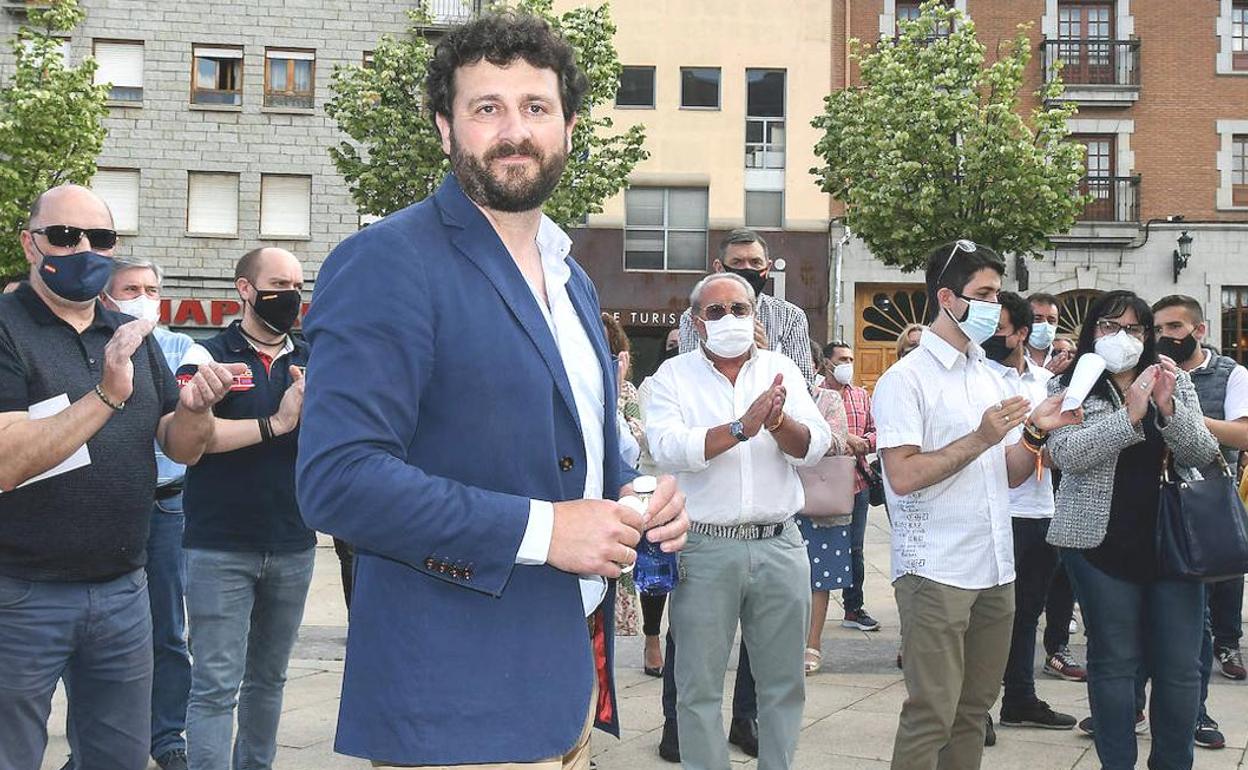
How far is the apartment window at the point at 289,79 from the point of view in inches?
1078

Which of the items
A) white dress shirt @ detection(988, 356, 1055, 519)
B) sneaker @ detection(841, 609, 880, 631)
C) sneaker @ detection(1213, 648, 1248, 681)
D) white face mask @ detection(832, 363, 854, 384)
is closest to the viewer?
white dress shirt @ detection(988, 356, 1055, 519)

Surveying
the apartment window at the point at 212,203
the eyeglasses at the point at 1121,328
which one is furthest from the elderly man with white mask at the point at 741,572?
the apartment window at the point at 212,203

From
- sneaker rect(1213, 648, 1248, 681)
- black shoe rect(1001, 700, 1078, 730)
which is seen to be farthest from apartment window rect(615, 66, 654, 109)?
black shoe rect(1001, 700, 1078, 730)

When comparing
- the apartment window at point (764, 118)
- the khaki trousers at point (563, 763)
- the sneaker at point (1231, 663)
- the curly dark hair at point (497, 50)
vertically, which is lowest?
the sneaker at point (1231, 663)

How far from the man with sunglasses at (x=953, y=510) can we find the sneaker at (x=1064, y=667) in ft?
10.8

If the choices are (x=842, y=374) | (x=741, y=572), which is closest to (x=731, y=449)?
(x=741, y=572)

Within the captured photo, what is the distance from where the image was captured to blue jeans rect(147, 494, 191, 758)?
18.0ft

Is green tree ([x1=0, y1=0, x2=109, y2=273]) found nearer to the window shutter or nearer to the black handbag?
the window shutter

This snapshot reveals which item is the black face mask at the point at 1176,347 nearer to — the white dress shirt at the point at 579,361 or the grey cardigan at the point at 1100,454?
the grey cardigan at the point at 1100,454

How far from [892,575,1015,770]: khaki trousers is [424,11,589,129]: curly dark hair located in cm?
260

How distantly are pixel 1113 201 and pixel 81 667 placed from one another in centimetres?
2671

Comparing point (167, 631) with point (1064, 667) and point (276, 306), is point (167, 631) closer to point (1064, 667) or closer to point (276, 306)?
point (276, 306)

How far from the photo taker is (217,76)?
27.4 metres

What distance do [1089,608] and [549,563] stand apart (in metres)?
3.62
